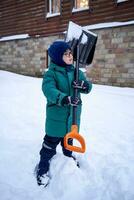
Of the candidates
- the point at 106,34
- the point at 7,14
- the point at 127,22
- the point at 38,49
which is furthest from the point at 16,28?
the point at 127,22

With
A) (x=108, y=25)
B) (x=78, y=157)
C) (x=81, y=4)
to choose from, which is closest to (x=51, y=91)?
(x=78, y=157)

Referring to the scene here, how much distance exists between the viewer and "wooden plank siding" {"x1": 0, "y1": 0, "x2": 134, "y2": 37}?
7.64 metres

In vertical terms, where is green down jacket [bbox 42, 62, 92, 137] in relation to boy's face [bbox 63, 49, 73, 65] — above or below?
below

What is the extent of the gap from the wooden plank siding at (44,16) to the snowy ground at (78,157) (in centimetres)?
427

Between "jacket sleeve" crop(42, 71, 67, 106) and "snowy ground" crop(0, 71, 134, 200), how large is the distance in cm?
82

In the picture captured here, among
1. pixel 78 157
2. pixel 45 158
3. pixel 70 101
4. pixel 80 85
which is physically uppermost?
pixel 80 85

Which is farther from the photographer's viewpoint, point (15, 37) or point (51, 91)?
point (15, 37)

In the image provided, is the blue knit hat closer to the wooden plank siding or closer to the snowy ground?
the snowy ground

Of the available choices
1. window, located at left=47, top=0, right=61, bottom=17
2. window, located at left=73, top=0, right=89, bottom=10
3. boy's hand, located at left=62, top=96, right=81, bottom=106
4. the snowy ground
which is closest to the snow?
window, located at left=47, top=0, right=61, bottom=17

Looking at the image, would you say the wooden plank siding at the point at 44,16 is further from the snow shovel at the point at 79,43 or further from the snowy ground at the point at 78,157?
the snow shovel at the point at 79,43

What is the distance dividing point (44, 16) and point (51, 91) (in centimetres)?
900

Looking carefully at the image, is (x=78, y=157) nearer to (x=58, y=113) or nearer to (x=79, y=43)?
(x=58, y=113)

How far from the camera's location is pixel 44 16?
10.0 metres

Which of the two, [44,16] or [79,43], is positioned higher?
[44,16]
